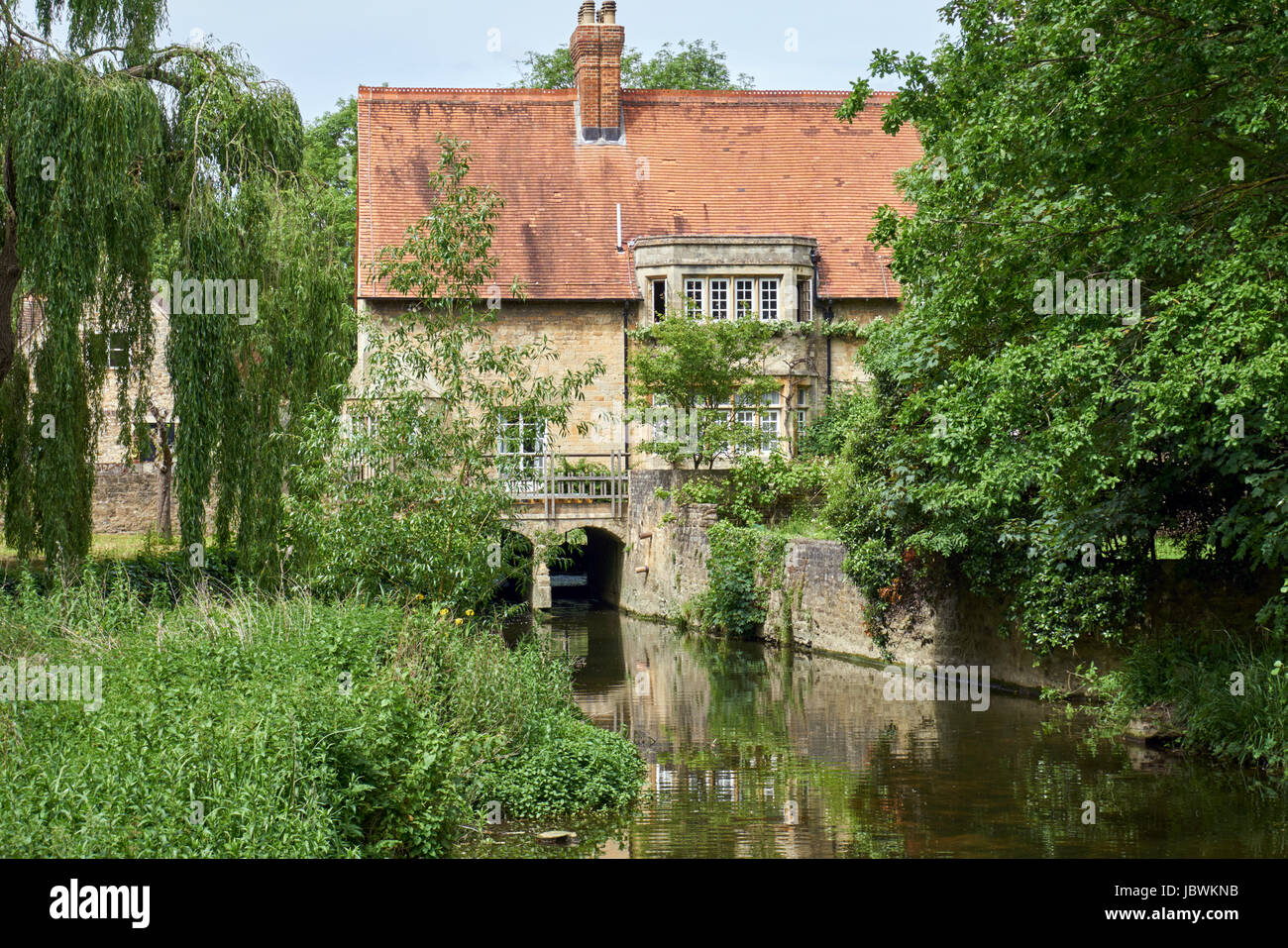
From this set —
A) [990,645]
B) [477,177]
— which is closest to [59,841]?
[990,645]

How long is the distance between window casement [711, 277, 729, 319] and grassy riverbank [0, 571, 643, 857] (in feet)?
57.6

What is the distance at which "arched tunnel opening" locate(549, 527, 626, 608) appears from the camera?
31.7 metres

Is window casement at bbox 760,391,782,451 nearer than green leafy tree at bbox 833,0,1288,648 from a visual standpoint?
No

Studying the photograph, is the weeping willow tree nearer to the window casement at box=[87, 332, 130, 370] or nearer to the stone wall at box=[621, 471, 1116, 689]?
the window casement at box=[87, 332, 130, 370]

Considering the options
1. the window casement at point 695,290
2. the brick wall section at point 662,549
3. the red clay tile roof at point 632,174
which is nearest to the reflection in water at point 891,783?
the brick wall section at point 662,549

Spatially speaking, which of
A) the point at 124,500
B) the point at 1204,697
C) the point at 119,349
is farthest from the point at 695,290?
the point at 1204,697

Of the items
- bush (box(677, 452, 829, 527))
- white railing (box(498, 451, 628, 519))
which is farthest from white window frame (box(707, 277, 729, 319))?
bush (box(677, 452, 829, 527))

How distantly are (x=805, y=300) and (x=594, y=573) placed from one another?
31.2 ft

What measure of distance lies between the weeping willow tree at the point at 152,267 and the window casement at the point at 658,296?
47.5ft

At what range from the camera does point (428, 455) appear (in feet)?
42.3

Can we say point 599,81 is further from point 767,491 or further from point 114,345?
point 114,345
